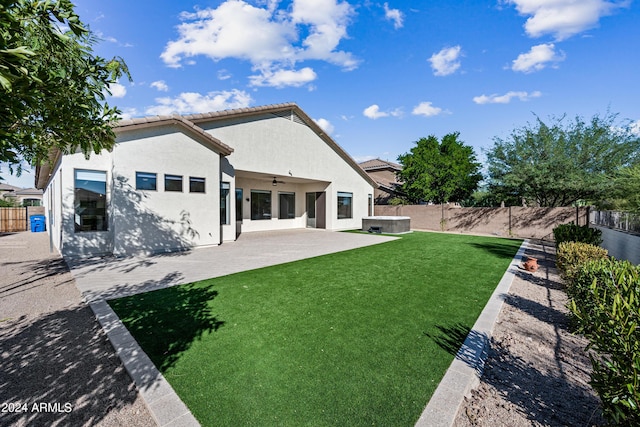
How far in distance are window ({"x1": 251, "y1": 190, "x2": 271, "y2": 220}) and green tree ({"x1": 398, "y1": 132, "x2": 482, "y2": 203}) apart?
12.0 m

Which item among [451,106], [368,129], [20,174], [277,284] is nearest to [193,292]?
[277,284]

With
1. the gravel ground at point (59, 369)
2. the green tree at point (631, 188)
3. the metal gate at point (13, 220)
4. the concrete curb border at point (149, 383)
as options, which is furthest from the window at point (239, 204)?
the metal gate at point (13, 220)

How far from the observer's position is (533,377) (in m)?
3.25

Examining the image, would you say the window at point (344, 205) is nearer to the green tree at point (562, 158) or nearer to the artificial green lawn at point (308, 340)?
the green tree at point (562, 158)

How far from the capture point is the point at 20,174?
6.24 m

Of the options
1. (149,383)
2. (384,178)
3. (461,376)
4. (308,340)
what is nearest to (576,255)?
(461,376)

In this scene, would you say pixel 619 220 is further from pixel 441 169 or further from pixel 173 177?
pixel 173 177

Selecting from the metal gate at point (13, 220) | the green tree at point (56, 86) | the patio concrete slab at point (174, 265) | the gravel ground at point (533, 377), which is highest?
the green tree at point (56, 86)

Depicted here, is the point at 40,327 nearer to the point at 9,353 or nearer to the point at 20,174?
the point at 9,353

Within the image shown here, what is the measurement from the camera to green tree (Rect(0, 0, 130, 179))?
8.23 ft

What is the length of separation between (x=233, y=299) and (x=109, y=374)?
2508 mm

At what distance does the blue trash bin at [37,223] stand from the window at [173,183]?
665 inches

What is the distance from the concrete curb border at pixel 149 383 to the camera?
2467 millimetres

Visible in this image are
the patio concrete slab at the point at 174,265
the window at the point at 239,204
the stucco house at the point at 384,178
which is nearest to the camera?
the patio concrete slab at the point at 174,265
